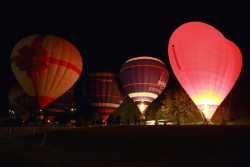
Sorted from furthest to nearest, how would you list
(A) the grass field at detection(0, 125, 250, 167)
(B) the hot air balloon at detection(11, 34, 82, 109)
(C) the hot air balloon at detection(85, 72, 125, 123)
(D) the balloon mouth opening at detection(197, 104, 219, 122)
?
1. (C) the hot air balloon at detection(85, 72, 125, 123)
2. (B) the hot air balloon at detection(11, 34, 82, 109)
3. (D) the balloon mouth opening at detection(197, 104, 219, 122)
4. (A) the grass field at detection(0, 125, 250, 167)

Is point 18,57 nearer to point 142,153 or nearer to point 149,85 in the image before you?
point 149,85

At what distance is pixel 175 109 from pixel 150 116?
1249 centimetres

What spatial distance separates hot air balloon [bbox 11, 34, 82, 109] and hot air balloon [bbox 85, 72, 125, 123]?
1142 centimetres

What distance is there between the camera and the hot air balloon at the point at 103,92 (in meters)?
40.3

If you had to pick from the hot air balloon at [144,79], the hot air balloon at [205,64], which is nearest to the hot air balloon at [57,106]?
the hot air balloon at [144,79]

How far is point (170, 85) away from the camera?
63.7m

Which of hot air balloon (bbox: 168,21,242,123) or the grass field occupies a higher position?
hot air balloon (bbox: 168,21,242,123)

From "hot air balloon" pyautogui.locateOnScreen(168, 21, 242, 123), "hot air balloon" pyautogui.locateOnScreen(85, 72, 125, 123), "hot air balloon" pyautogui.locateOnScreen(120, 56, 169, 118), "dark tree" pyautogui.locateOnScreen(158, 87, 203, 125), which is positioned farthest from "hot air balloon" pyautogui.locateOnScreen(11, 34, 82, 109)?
"dark tree" pyautogui.locateOnScreen(158, 87, 203, 125)

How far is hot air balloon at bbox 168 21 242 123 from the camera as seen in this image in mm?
26859

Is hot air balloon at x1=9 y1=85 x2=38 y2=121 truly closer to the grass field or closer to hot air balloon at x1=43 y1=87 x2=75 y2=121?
hot air balloon at x1=43 y1=87 x2=75 y2=121

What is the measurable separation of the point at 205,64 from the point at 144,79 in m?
10.5

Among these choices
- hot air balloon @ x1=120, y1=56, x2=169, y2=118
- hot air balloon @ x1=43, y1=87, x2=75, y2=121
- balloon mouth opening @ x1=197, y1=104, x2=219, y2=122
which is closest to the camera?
balloon mouth opening @ x1=197, y1=104, x2=219, y2=122

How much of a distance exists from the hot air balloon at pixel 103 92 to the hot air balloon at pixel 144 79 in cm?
384

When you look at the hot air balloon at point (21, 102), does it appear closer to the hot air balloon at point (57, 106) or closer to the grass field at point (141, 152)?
the hot air balloon at point (57, 106)
